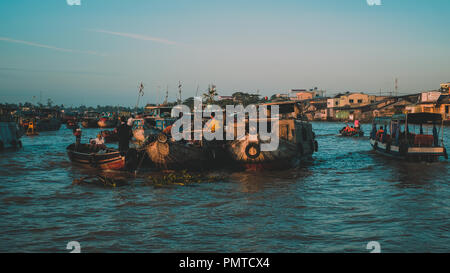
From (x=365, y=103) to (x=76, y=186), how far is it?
68.9m

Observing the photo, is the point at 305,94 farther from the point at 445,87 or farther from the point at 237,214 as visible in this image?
the point at 237,214

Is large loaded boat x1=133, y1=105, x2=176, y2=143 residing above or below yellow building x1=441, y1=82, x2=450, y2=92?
below

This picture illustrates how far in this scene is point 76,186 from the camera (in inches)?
512

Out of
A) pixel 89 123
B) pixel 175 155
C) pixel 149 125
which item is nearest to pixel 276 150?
pixel 175 155

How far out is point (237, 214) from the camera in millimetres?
9250

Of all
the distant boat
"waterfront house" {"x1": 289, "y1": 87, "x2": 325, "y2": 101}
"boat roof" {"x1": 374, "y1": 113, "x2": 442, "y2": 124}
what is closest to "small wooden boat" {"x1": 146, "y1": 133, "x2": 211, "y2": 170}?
"boat roof" {"x1": 374, "y1": 113, "x2": 442, "y2": 124}

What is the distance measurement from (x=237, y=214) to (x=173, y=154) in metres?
6.03

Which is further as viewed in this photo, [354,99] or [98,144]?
[354,99]

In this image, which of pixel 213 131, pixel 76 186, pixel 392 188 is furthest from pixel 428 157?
pixel 76 186

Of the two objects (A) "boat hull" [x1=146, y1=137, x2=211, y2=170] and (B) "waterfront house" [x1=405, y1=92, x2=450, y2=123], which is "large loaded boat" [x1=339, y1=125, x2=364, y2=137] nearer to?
(B) "waterfront house" [x1=405, y1=92, x2=450, y2=123]

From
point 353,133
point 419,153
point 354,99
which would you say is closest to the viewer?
point 419,153

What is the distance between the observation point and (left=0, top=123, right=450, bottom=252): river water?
721 cm

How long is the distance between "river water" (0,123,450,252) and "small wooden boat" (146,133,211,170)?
106 cm
